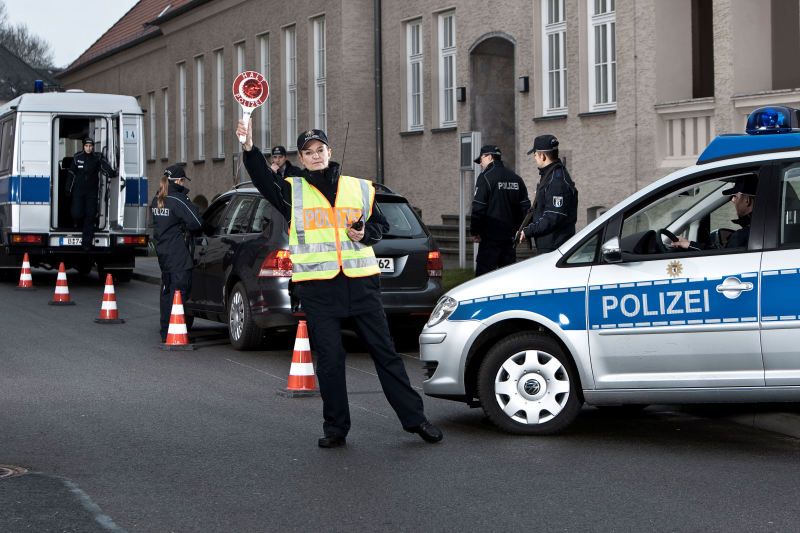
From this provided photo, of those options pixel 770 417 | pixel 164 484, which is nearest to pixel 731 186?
pixel 770 417

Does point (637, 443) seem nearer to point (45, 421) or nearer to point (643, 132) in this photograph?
point (45, 421)

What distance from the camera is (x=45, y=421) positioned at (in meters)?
8.92

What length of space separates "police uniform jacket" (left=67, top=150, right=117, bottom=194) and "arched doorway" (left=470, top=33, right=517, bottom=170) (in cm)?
685

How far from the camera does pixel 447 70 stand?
86.3 ft

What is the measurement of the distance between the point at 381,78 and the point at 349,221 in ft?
70.3

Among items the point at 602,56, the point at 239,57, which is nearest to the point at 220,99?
the point at 239,57

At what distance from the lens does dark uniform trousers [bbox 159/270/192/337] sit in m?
13.8

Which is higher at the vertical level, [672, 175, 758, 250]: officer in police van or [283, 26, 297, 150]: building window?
[283, 26, 297, 150]: building window

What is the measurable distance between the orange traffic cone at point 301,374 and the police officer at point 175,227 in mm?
3761

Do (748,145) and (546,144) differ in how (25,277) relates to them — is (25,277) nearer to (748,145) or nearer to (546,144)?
(546,144)

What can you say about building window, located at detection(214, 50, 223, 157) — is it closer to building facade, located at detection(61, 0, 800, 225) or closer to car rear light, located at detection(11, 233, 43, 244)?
building facade, located at detection(61, 0, 800, 225)

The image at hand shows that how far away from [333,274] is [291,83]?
87.0 ft

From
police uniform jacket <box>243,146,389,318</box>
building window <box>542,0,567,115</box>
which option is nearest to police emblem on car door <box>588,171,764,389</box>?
police uniform jacket <box>243,146,389,318</box>

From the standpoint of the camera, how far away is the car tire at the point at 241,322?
13.0 metres
